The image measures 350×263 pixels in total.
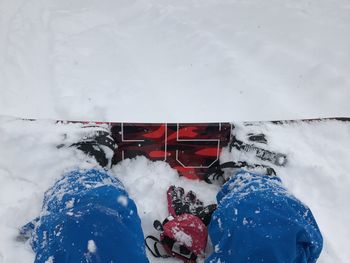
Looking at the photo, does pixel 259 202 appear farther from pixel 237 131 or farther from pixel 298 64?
pixel 298 64

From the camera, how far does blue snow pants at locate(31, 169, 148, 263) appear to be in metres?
1.27

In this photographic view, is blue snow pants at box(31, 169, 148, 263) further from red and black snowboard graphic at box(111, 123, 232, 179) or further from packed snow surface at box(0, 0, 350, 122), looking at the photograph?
packed snow surface at box(0, 0, 350, 122)

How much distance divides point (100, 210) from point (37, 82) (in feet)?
7.03

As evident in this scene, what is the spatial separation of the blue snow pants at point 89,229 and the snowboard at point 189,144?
71 centimetres

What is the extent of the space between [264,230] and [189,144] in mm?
1005

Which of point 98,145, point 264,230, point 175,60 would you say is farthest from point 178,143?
point 175,60

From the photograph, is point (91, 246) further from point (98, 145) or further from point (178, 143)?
point (178, 143)

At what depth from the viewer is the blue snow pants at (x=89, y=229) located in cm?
127

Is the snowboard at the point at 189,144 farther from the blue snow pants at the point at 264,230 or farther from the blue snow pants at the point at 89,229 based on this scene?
the blue snow pants at the point at 89,229

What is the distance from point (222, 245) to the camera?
1.50 metres

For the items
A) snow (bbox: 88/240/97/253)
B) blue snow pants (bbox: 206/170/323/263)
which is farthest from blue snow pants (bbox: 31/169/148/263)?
blue snow pants (bbox: 206/170/323/263)

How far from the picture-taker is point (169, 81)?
338 cm

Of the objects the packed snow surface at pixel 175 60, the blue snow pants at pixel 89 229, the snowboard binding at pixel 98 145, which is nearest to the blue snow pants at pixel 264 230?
the blue snow pants at pixel 89 229

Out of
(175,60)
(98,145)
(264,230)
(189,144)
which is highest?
(264,230)
